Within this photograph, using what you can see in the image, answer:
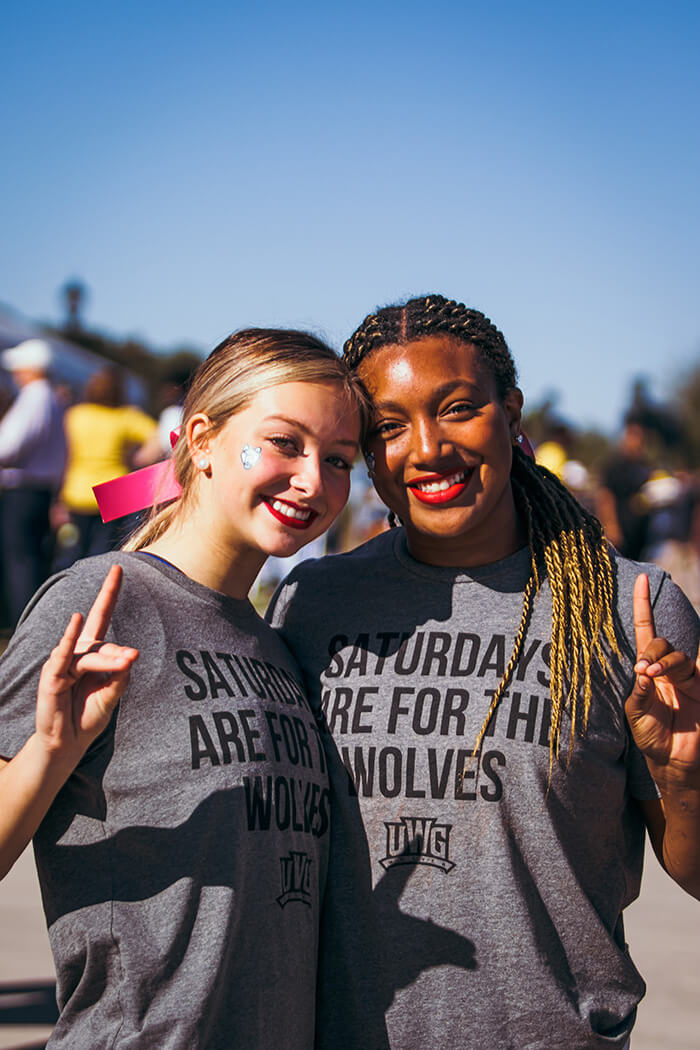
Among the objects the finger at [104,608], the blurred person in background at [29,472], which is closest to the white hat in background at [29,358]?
the blurred person in background at [29,472]

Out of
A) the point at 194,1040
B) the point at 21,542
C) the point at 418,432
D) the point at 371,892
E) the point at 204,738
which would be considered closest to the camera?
the point at 194,1040

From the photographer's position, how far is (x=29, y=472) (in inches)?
261

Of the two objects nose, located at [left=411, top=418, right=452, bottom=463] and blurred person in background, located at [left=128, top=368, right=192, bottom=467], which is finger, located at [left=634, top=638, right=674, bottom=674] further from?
blurred person in background, located at [left=128, top=368, right=192, bottom=467]

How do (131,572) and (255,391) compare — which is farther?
(255,391)

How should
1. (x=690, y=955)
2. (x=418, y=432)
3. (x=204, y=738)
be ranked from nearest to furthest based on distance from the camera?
1. (x=204, y=738)
2. (x=418, y=432)
3. (x=690, y=955)

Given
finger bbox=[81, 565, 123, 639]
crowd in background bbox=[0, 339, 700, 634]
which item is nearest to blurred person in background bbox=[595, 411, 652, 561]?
crowd in background bbox=[0, 339, 700, 634]

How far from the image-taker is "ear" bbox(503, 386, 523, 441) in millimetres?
2162

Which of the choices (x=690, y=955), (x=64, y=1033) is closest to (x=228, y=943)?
(x=64, y=1033)

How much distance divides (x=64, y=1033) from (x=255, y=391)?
1.13 meters

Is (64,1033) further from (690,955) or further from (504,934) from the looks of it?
(690,955)

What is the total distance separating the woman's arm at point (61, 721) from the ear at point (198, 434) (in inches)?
21.2

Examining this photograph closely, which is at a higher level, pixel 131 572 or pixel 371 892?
pixel 131 572

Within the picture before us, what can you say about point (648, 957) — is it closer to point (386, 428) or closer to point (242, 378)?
point (386, 428)

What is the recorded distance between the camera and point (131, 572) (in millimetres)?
1826
